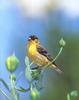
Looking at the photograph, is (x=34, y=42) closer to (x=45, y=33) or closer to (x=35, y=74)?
(x=35, y=74)

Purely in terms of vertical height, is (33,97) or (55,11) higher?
(33,97)

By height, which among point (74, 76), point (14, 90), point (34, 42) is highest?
point (14, 90)

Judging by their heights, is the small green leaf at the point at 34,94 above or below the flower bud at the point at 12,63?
below

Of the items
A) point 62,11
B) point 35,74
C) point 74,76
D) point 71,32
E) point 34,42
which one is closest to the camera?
point 35,74

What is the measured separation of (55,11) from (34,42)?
307 inches

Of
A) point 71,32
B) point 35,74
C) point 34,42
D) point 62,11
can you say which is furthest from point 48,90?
point 35,74

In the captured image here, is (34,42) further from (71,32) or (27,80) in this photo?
(71,32)

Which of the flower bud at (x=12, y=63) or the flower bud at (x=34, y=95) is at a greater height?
the flower bud at (x=12, y=63)

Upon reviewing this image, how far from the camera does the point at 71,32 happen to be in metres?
9.36

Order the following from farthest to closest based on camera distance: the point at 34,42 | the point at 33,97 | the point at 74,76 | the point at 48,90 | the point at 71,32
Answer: the point at 71,32 → the point at 74,76 → the point at 48,90 → the point at 34,42 → the point at 33,97

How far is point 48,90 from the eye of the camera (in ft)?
25.5

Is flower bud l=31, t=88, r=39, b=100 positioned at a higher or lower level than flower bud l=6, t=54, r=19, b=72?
lower

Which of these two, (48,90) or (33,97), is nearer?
(33,97)

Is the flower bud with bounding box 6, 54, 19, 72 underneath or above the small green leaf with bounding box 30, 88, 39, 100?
above
